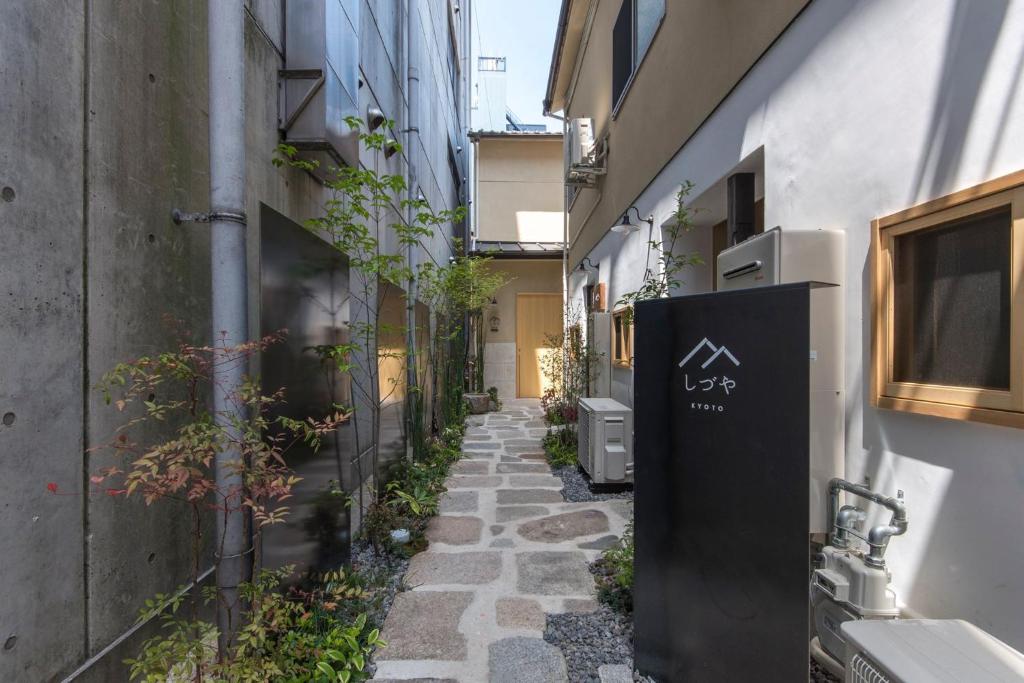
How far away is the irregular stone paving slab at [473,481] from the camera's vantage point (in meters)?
4.81

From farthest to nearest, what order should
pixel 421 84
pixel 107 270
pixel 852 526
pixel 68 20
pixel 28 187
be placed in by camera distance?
pixel 421 84, pixel 852 526, pixel 107 270, pixel 68 20, pixel 28 187

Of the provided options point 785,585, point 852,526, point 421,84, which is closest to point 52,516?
point 785,585

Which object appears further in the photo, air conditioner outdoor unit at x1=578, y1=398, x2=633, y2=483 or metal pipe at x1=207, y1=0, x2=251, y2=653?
air conditioner outdoor unit at x1=578, y1=398, x2=633, y2=483

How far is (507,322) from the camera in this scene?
1119cm

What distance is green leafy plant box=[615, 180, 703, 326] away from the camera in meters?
3.24

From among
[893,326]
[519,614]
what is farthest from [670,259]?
[519,614]

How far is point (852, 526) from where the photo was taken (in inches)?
67.0

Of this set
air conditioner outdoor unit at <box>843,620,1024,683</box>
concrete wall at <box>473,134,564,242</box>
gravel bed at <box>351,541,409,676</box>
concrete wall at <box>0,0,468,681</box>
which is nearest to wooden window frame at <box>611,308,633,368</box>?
gravel bed at <box>351,541,409,676</box>

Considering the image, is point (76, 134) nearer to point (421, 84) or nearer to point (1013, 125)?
point (1013, 125)

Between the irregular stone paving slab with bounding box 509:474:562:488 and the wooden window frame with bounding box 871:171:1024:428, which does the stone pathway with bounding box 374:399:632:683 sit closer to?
the irregular stone paving slab with bounding box 509:474:562:488

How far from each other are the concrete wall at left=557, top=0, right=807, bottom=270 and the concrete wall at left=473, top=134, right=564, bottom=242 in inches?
160

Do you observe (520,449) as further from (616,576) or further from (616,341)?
(616,576)

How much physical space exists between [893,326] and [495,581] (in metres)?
2.35

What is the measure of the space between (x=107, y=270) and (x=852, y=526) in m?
2.54
